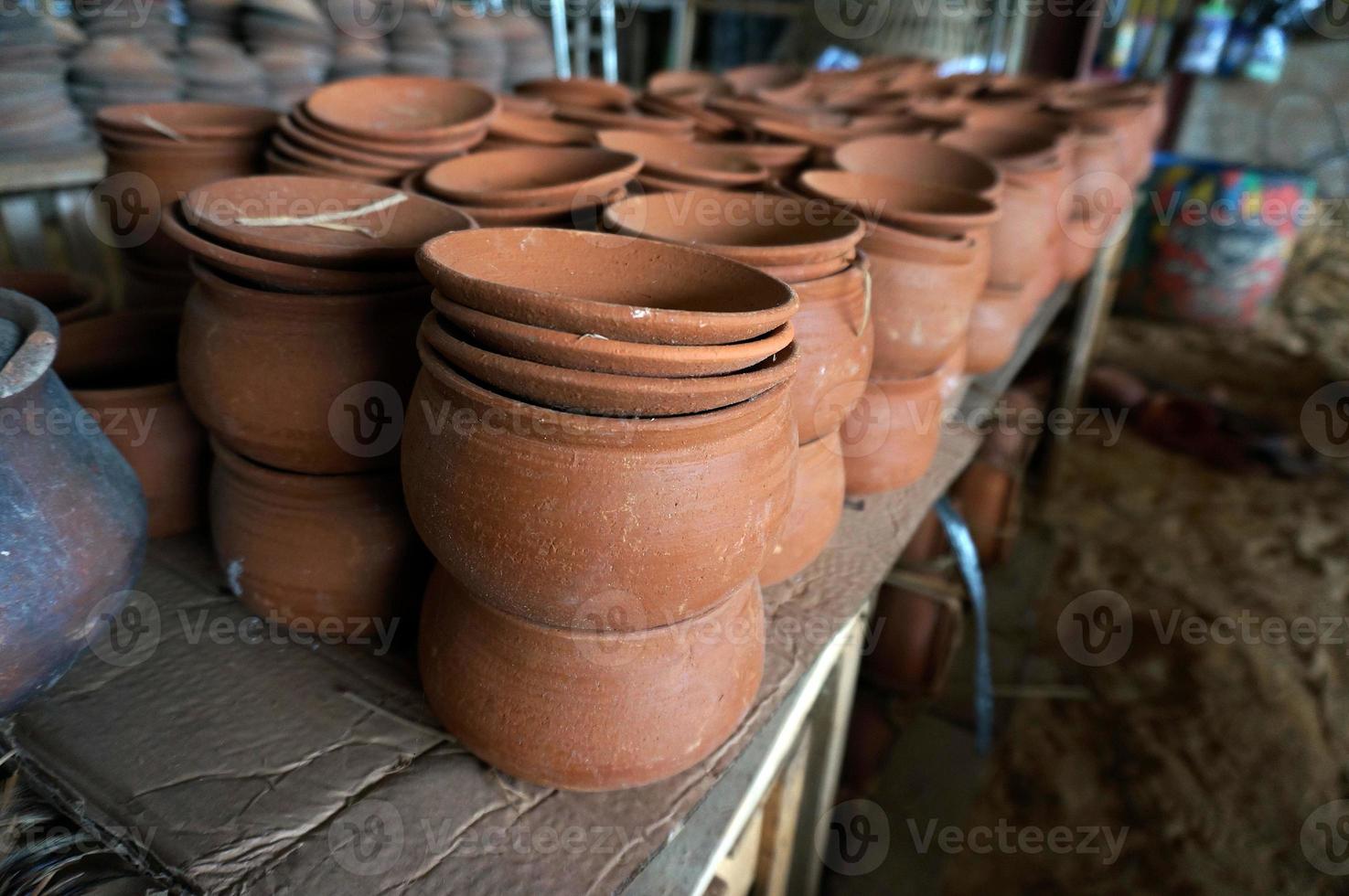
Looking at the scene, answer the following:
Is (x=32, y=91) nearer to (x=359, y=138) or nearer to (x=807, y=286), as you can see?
(x=359, y=138)

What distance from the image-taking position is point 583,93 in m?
2.34

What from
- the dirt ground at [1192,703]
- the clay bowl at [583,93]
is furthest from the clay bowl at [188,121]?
the dirt ground at [1192,703]

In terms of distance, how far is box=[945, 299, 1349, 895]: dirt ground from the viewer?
2373 millimetres

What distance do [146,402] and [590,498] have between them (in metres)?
0.82

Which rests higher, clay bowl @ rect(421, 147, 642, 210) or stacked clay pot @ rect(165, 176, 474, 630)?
clay bowl @ rect(421, 147, 642, 210)

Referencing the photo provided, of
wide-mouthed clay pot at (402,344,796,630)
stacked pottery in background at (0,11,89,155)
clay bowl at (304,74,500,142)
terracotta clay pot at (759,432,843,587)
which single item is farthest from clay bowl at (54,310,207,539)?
stacked pottery in background at (0,11,89,155)

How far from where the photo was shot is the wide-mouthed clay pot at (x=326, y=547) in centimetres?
115

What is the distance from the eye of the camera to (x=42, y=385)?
93cm

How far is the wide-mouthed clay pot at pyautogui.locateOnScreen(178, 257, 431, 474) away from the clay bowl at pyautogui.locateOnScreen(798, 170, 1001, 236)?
0.74 metres

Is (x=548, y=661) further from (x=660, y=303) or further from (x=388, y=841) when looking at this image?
(x=660, y=303)

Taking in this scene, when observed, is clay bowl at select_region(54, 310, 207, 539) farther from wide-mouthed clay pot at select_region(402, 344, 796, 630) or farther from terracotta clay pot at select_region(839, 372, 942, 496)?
terracotta clay pot at select_region(839, 372, 942, 496)

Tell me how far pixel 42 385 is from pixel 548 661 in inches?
24.0

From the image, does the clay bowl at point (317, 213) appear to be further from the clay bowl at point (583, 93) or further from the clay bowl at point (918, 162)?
the clay bowl at point (583, 93)

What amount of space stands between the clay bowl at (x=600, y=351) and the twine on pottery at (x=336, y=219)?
392 millimetres
